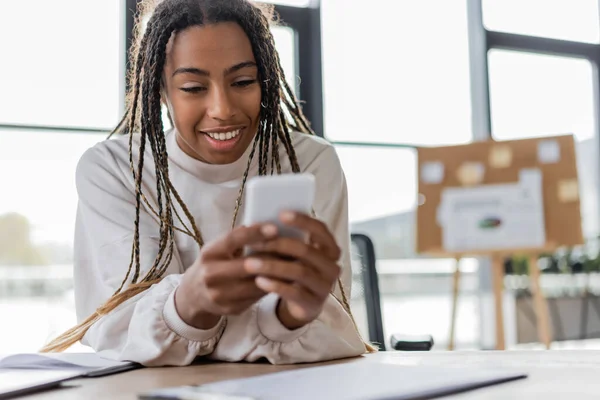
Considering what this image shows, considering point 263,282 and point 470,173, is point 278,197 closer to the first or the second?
point 263,282

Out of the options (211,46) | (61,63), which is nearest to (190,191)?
(211,46)

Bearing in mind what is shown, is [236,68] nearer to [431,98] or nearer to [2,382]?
[2,382]

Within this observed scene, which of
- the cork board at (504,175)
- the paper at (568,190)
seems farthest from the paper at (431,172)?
→ the paper at (568,190)

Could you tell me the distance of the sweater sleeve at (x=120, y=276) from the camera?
101 centimetres

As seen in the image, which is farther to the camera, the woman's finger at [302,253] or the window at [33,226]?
the window at [33,226]

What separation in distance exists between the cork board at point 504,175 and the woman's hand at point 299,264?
8.87 ft

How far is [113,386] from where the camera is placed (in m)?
0.80

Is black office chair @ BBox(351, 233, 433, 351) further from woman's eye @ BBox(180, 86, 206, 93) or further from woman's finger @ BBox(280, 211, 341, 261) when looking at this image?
woman's finger @ BBox(280, 211, 341, 261)

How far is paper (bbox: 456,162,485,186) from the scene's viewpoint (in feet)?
11.4

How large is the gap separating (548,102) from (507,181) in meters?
1.49

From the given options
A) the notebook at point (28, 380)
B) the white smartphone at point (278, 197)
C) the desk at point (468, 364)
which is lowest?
the desk at point (468, 364)

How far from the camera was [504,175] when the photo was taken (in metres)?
3.44

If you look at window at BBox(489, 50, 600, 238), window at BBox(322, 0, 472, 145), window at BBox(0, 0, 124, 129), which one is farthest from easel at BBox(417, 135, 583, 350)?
window at BBox(0, 0, 124, 129)

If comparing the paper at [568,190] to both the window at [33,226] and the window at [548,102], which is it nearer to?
the window at [548,102]
